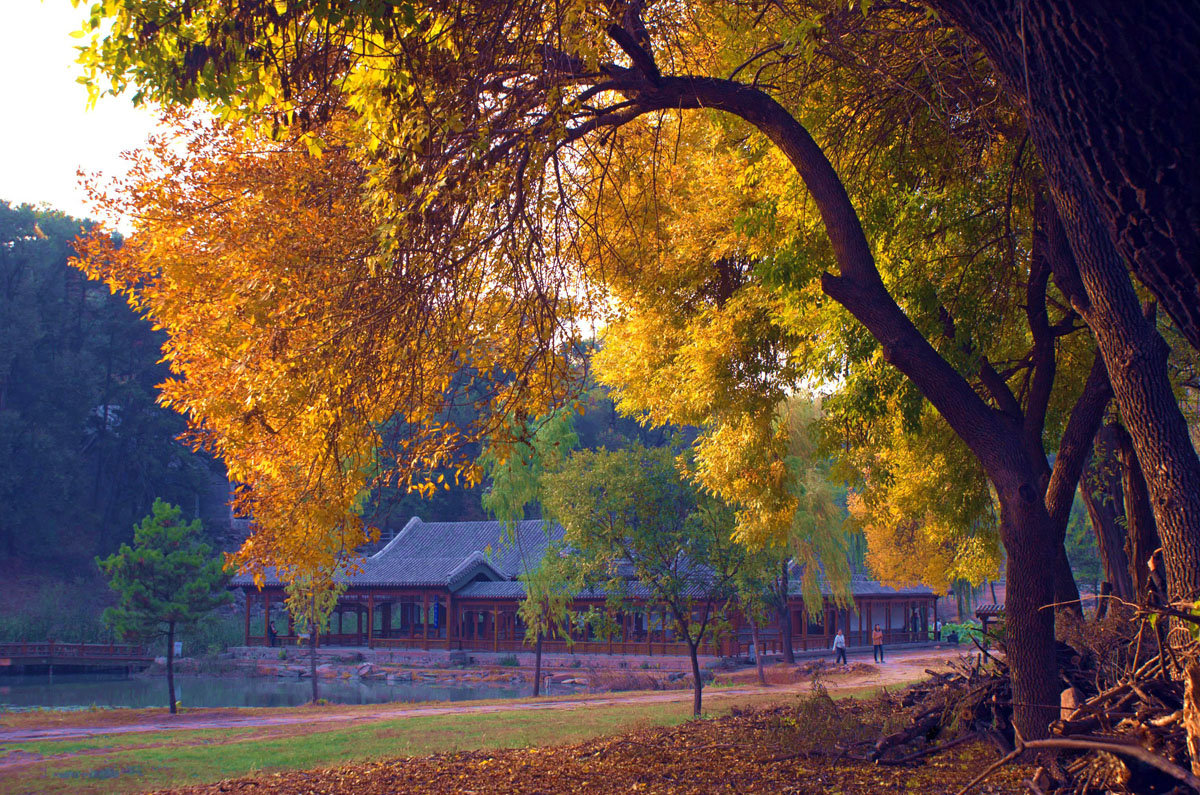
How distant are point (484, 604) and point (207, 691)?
38.8 ft

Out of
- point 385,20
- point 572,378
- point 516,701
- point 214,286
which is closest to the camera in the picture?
point 385,20

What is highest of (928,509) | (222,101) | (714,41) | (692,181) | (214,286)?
(714,41)

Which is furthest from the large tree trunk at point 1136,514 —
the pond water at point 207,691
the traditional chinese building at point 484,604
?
the traditional chinese building at point 484,604

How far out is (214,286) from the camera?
6.82m

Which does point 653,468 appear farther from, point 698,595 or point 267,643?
point 267,643

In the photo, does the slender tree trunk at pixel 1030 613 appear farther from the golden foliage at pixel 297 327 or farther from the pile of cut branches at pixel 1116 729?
the golden foliage at pixel 297 327

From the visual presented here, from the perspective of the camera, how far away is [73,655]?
3806 centimetres

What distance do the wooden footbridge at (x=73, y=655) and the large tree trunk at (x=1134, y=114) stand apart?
1697 inches

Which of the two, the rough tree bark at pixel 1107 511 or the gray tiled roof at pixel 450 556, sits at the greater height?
the rough tree bark at pixel 1107 511

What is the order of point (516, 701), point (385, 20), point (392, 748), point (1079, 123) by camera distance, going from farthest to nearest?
point (516, 701) < point (392, 748) < point (385, 20) < point (1079, 123)

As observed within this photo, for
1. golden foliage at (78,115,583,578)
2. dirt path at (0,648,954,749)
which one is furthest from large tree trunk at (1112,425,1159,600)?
dirt path at (0,648,954,749)

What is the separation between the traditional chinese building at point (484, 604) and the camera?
36938mm

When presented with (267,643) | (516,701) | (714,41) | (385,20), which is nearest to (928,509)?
(714,41)

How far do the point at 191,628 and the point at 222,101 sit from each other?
25297mm
